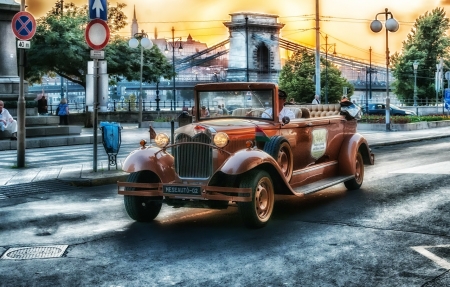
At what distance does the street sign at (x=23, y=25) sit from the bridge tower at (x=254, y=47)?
81063 millimetres

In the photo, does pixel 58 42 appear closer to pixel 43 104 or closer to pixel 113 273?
pixel 43 104

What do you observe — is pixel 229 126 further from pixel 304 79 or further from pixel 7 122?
Answer: pixel 304 79

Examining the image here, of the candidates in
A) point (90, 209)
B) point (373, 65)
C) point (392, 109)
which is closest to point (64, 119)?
point (90, 209)

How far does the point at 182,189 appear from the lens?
8602 mm

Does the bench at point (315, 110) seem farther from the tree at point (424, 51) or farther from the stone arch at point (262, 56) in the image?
the stone arch at point (262, 56)

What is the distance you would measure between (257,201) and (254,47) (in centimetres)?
9217

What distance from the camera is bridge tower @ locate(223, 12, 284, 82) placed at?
9700 cm

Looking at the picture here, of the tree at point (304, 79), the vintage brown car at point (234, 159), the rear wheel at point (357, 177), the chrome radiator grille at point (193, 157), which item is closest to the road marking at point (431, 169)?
the rear wheel at point (357, 177)

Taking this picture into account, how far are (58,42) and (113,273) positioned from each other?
106ft

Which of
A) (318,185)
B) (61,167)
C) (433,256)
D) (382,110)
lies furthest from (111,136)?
(382,110)

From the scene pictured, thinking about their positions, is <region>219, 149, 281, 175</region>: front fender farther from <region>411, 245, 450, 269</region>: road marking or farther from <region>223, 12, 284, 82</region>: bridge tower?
<region>223, 12, 284, 82</region>: bridge tower

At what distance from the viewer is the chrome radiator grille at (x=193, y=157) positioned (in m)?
8.80

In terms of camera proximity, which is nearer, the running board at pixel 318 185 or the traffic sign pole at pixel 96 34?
the running board at pixel 318 185

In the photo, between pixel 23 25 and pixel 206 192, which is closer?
pixel 206 192
